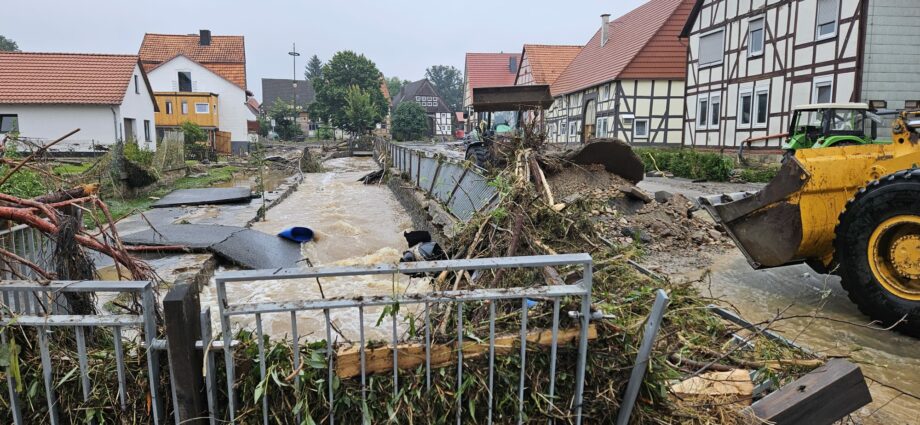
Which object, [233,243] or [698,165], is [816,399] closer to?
[233,243]

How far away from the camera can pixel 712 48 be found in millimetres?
24953

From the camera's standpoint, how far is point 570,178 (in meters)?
10.0

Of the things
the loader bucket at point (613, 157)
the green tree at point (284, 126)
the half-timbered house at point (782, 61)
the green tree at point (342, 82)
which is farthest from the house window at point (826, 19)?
the green tree at point (284, 126)

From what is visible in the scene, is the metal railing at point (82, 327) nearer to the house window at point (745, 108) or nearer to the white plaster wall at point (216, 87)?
the house window at point (745, 108)

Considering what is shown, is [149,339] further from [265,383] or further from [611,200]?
[611,200]

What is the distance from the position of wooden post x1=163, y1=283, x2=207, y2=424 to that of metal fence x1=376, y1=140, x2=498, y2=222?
3499 mm

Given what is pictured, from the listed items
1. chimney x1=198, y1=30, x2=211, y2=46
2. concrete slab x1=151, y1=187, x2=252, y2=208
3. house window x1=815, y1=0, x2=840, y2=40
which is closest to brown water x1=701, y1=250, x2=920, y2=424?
concrete slab x1=151, y1=187, x2=252, y2=208

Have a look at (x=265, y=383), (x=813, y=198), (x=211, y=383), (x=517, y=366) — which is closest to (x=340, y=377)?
(x=265, y=383)

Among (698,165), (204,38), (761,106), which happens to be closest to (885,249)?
(698,165)

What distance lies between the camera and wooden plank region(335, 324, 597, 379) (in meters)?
2.54

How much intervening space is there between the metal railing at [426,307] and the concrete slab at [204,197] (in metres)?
12.7

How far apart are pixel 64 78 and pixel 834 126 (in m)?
34.5

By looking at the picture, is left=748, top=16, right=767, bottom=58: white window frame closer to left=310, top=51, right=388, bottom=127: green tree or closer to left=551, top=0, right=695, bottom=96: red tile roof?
left=551, top=0, right=695, bottom=96: red tile roof

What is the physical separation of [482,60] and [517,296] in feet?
218
